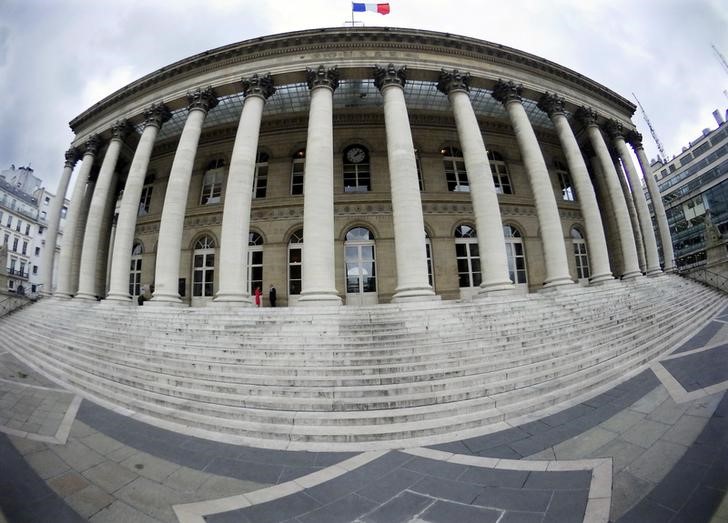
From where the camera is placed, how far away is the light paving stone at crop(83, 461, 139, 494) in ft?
9.15

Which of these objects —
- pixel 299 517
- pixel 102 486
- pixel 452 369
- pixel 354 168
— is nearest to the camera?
pixel 299 517

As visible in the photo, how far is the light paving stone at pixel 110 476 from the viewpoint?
2789 mm

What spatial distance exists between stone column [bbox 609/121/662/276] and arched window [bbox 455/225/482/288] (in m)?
9.72

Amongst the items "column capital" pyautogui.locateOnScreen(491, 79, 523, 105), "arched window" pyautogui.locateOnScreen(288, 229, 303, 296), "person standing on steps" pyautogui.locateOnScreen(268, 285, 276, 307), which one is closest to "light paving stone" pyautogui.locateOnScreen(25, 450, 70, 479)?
"person standing on steps" pyautogui.locateOnScreen(268, 285, 276, 307)

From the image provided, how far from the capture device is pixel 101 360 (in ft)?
23.0

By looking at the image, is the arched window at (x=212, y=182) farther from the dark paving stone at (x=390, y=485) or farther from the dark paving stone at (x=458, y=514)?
the dark paving stone at (x=458, y=514)

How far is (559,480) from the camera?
2.66m

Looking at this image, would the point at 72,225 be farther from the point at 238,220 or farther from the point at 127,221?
the point at 238,220

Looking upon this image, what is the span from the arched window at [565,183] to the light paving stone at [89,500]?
2337 cm

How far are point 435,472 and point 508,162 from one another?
742 inches

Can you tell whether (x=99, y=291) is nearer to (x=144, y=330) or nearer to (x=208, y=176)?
(x=208, y=176)

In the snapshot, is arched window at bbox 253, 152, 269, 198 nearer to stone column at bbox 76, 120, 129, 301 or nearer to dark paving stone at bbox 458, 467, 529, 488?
stone column at bbox 76, 120, 129, 301

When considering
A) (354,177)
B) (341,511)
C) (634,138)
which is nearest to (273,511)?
(341,511)

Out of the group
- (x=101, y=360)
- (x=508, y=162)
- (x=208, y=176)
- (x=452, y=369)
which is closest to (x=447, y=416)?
(x=452, y=369)
